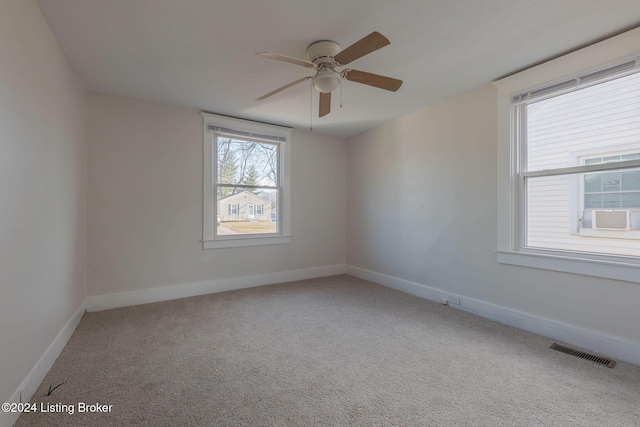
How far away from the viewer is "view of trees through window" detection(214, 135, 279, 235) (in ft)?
13.2

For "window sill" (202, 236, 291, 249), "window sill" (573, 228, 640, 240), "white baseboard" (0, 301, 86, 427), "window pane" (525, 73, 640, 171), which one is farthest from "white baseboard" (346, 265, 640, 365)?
"white baseboard" (0, 301, 86, 427)

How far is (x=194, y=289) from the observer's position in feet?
12.3

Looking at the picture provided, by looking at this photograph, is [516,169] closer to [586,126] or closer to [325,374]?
[586,126]

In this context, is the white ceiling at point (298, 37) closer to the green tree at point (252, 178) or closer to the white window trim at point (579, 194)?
the white window trim at point (579, 194)

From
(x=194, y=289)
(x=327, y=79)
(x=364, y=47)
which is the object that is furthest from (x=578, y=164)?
(x=194, y=289)

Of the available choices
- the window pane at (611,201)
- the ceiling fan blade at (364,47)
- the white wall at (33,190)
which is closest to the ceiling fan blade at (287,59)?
the ceiling fan blade at (364,47)

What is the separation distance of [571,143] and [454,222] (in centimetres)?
127

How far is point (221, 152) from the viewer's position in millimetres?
4012

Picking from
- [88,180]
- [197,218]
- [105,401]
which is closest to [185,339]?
[105,401]

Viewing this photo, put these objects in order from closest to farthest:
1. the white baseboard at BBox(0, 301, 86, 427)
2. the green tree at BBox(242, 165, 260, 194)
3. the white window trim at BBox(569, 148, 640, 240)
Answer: the white baseboard at BBox(0, 301, 86, 427) → the white window trim at BBox(569, 148, 640, 240) → the green tree at BBox(242, 165, 260, 194)

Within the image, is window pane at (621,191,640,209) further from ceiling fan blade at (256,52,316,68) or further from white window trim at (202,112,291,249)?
white window trim at (202,112,291,249)

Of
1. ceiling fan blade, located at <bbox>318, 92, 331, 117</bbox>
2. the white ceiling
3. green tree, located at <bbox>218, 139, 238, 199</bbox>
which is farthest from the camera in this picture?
green tree, located at <bbox>218, 139, 238, 199</bbox>

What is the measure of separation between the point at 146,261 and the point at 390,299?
308 cm

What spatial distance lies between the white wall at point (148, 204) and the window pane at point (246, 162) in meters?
0.33
